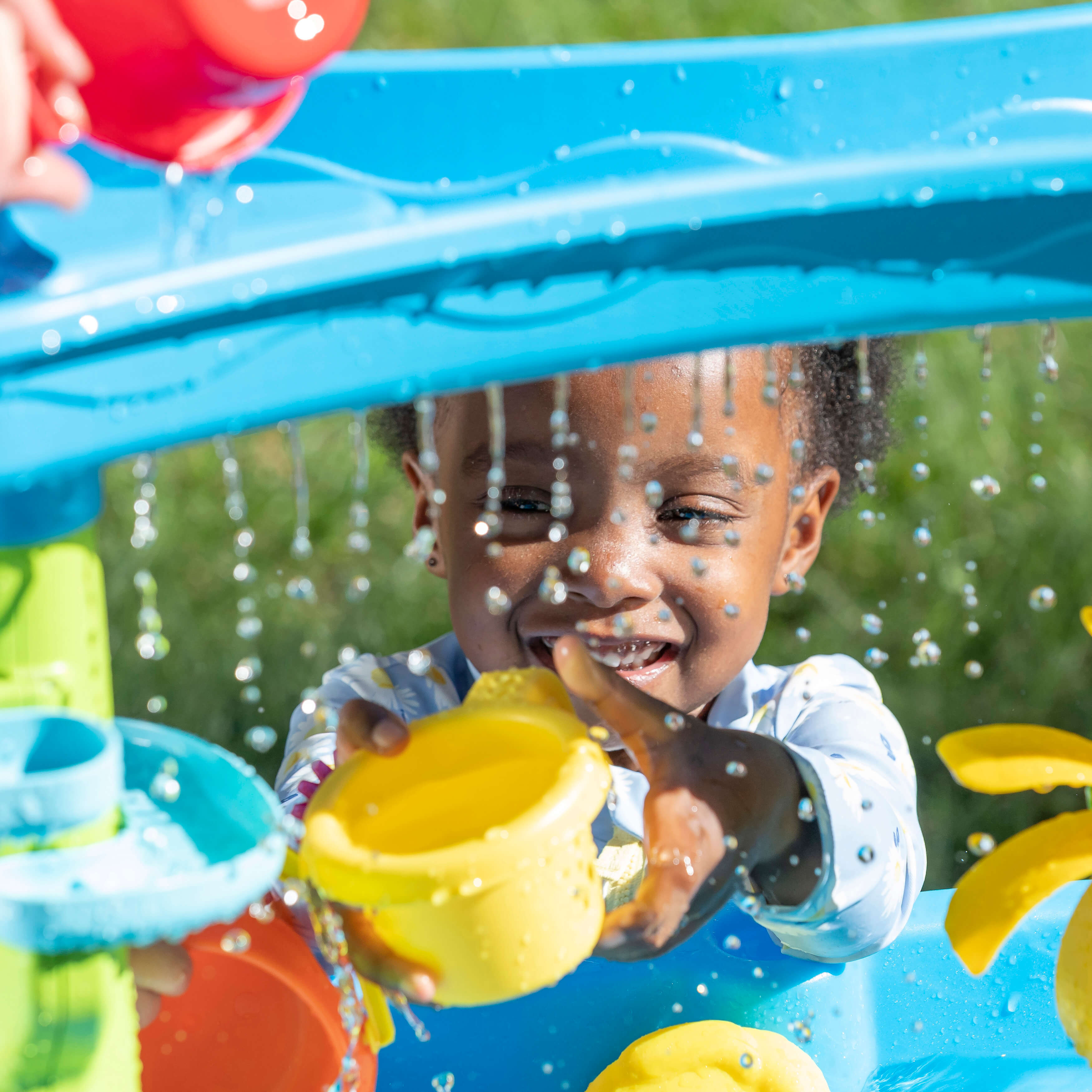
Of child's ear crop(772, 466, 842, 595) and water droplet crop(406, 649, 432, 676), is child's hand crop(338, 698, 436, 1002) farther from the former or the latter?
child's ear crop(772, 466, 842, 595)

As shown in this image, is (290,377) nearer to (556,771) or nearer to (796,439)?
(556,771)

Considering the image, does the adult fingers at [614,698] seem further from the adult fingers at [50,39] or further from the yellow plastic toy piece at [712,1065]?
the adult fingers at [50,39]

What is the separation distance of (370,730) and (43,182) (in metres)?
0.43

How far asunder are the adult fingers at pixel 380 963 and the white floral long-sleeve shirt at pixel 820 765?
0.99ft

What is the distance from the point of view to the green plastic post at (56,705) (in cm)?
79

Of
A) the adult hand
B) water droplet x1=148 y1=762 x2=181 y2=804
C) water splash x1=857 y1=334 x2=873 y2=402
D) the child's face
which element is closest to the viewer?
the adult hand

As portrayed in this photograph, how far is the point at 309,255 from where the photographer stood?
27.9 inches

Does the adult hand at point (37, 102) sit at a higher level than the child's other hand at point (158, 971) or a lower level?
higher

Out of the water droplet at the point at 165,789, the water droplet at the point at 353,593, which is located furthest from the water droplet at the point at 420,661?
the water droplet at the point at 353,593

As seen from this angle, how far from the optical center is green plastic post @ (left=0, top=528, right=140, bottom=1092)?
0.79m

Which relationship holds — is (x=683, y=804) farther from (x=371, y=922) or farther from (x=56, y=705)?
(x=56, y=705)

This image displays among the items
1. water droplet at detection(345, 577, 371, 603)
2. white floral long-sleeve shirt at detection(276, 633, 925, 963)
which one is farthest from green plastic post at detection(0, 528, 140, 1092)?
water droplet at detection(345, 577, 371, 603)

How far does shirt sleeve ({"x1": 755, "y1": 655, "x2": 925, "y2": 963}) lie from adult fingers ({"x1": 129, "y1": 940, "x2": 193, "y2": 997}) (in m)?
0.41

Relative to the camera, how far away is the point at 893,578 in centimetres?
220
